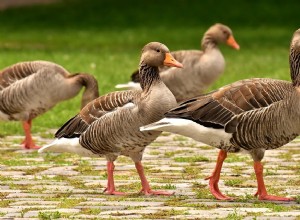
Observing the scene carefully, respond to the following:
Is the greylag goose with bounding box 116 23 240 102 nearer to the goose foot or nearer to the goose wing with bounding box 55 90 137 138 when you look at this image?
the goose wing with bounding box 55 90 137 138

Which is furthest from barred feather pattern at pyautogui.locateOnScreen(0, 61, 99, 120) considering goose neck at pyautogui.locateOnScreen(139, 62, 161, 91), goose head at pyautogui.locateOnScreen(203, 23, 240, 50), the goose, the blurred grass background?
the blurred grass background

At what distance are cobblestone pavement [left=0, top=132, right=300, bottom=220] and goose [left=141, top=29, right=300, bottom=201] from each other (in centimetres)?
51

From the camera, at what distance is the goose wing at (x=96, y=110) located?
9.93 m

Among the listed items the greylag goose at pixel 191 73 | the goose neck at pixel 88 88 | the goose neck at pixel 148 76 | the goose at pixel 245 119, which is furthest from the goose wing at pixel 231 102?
the greylag goose at pixel 191 73

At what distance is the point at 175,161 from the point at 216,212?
12.3 ft

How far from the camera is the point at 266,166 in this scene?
38.4 feet

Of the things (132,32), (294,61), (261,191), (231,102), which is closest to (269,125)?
(231,102)

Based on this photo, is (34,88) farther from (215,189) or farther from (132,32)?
(132,32)

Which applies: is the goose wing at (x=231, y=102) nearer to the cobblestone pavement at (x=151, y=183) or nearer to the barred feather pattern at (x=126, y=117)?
the barred feather pattern at (x=126, y=117)

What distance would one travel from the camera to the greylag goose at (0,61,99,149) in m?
13.9

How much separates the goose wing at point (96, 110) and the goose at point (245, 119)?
673 millimetres

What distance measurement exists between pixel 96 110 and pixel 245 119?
1.67 m

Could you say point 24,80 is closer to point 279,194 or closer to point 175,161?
point 175,161

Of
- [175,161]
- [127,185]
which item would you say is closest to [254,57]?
[175,161]
